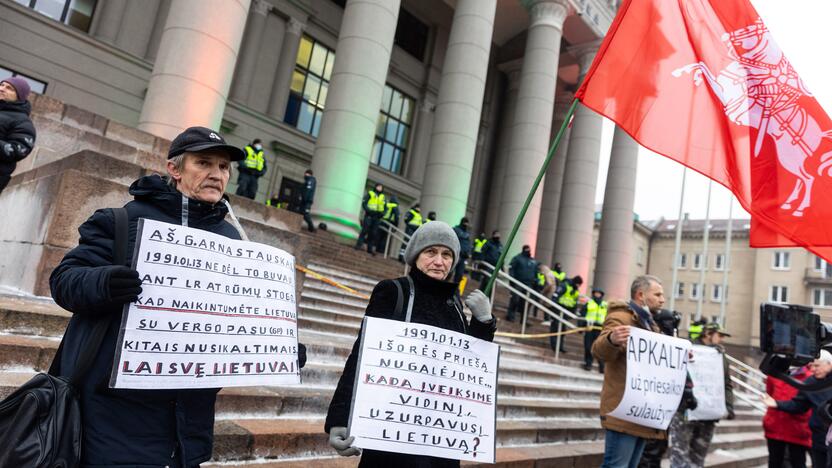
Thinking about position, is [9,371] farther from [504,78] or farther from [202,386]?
[504,78]

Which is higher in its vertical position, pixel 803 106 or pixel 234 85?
pixel 234 85

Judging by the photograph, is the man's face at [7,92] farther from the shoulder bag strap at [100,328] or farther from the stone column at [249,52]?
the stone column at [249,52]

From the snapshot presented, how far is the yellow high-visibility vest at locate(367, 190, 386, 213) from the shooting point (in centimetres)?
1221

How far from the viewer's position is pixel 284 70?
61.5 feet

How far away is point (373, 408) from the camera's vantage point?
6.76ft

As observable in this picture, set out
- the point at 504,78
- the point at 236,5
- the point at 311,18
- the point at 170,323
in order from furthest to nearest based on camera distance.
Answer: the point at 504,78 < the point at 311,18 < the point at 236,5 < the point at 170,323

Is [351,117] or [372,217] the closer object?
[351,117]

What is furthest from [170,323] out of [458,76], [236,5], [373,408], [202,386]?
[458,76]

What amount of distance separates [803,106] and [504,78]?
24.4 meters

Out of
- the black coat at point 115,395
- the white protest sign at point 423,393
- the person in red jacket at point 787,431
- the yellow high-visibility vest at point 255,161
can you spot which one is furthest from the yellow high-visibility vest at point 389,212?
the black coat at point 115,395

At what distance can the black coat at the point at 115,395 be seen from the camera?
1480 mm

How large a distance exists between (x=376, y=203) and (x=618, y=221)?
13944 mm

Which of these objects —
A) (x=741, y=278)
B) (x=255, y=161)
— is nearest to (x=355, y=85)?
(x=255, y=161)

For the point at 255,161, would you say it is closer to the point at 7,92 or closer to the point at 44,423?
the point at 7,92
